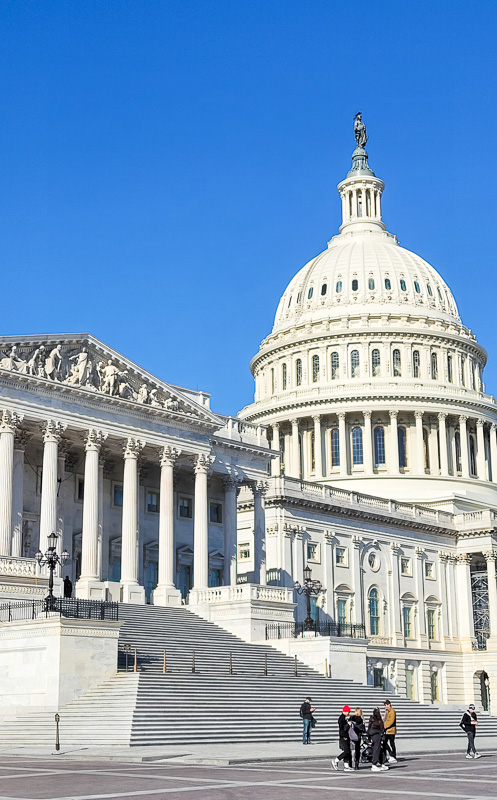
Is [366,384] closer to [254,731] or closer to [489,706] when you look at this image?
[489,706]

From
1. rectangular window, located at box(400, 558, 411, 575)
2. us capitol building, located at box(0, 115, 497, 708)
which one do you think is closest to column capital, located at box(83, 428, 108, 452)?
us capitol building, located at box(0, 115, 497, 708)

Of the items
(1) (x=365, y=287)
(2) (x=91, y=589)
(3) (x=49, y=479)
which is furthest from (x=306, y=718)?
(1) (x=365, y=287)

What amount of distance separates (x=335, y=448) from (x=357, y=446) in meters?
2.20

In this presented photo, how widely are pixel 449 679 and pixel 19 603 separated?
170ft

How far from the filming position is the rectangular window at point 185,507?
7481cm

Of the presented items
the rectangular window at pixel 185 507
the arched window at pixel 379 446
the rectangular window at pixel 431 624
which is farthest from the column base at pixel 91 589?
the arched window at pixel 379 446

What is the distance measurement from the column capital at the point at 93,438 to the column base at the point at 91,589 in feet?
23.5

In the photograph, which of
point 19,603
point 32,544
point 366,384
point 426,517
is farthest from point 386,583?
point 19,603

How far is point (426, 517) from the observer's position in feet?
327

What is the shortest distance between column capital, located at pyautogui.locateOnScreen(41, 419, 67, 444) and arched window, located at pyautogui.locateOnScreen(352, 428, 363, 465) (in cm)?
5790

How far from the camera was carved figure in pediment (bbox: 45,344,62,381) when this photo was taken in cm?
6153

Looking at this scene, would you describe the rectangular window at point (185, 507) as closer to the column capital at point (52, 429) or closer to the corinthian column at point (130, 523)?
the corinthian column at point (130, 523)

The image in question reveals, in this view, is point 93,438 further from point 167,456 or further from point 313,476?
point 313,476

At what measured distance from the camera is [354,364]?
4707 inches
